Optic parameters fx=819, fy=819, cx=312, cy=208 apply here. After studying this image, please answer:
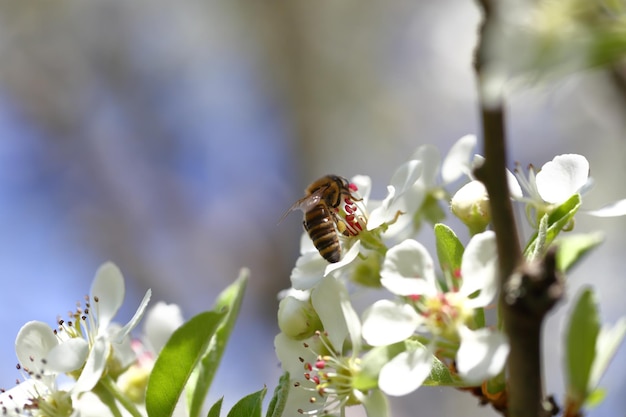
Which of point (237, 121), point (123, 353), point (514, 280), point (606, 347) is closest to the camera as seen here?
point (514, 280)

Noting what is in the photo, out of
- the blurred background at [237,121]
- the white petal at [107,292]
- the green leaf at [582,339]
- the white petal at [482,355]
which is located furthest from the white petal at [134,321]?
the blurred background at [237,121]

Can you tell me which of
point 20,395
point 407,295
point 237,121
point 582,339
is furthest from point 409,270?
point 237,121

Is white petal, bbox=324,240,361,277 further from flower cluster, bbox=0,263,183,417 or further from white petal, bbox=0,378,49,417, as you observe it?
white petal, bbox=0,378,49,417

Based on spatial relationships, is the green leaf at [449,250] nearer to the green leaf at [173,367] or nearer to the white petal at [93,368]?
the green leaf at [173,367]

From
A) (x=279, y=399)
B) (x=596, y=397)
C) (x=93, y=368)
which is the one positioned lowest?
(x=596, y=397)

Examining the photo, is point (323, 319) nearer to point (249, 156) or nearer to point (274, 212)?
point (274, 212)

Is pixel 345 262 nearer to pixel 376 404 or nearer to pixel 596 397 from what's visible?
pixel 376 404

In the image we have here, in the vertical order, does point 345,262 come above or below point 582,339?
above
